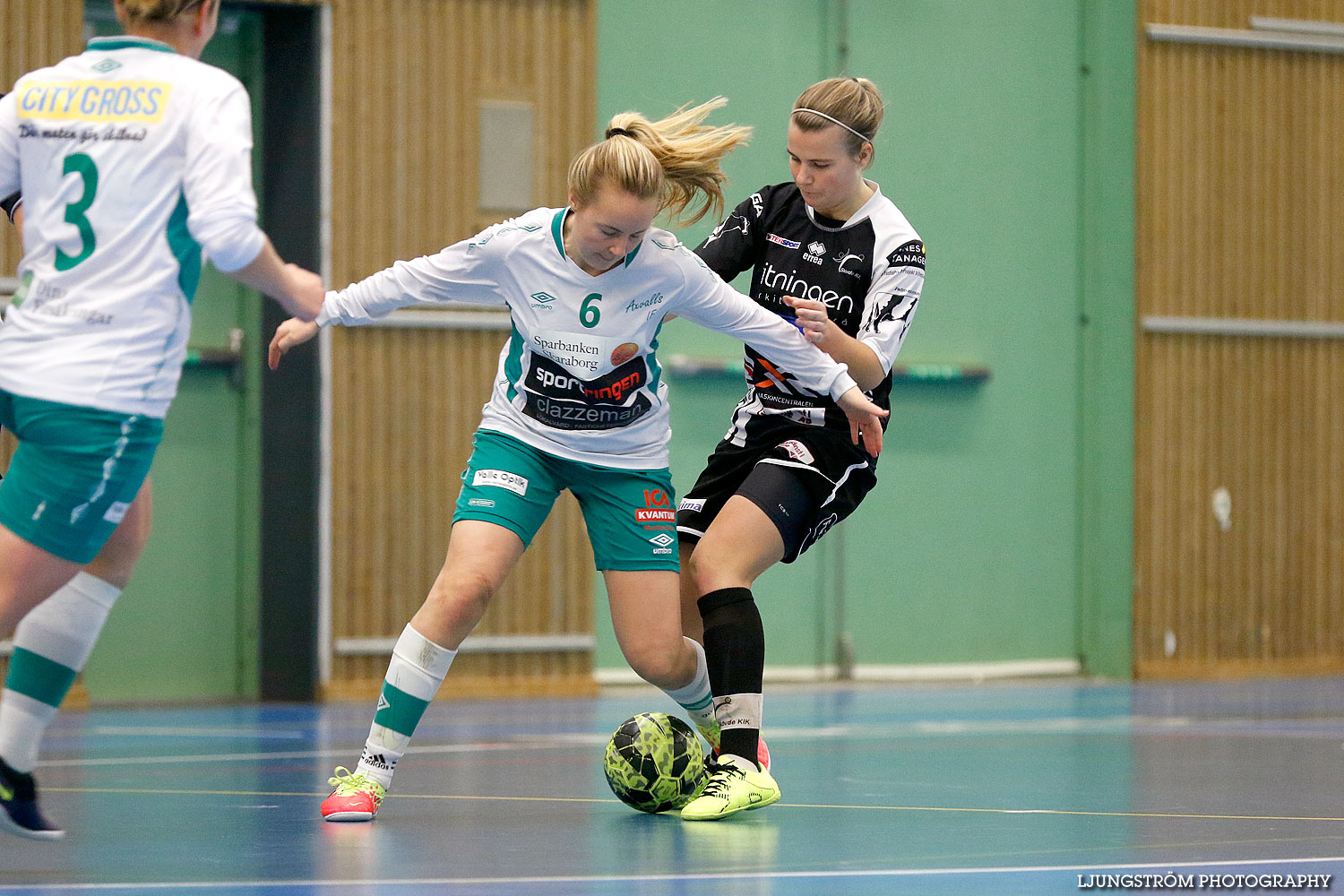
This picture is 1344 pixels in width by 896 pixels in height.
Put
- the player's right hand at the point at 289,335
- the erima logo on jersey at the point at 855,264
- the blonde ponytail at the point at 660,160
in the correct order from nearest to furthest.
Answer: the player's right hand at the point at 289,335
the blonde ponytail at the point at 660,160
the erima logo on jersey at the point at 855,264

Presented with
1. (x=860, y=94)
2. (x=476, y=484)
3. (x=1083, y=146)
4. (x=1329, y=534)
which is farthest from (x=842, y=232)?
(x=1329, y=534)

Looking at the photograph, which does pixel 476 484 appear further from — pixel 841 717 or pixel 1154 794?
pixel 841 717

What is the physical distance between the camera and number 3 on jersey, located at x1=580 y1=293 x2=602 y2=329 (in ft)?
13.7

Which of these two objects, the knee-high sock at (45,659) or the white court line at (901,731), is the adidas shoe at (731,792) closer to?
the knee-high sock at (45,659)

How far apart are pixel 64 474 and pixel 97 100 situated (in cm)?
69

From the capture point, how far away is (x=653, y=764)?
169 inches

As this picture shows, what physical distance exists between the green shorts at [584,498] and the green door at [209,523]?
4.70 meters

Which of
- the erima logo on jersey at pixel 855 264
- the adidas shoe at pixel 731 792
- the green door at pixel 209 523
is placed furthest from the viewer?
the green door at pixel 209 523

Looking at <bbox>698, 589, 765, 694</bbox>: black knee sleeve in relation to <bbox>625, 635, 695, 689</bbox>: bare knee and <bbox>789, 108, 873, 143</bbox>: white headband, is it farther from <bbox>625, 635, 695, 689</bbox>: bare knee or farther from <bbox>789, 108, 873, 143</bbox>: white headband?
<bbox>789, 108, 873, 143</bbox>: white headband

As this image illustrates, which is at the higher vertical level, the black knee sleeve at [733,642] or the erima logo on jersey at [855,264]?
the erima logo on jersey at [855,264]

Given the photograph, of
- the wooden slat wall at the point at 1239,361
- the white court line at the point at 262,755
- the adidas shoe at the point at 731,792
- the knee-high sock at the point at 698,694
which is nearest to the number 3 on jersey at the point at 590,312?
the knee-high sock at the point at 698,694

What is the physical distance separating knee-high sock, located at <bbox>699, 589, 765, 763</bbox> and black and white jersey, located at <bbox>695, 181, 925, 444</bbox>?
1.99 feet

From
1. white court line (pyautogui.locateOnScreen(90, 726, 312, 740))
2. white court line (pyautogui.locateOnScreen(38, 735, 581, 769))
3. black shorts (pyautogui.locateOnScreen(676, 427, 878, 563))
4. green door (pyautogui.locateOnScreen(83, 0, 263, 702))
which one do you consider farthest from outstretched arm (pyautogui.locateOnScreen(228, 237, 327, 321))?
green door (pyautogui.locateOnScreen(83, 0, 263, 702))

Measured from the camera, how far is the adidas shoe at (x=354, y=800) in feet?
13.2
